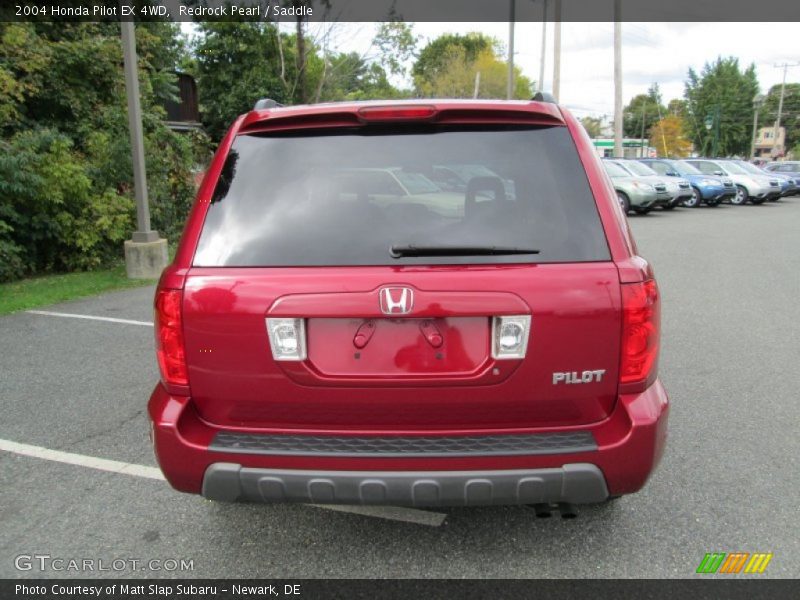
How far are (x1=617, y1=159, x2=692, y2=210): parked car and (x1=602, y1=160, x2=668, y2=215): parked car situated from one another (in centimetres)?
53

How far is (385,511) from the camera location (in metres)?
3.14

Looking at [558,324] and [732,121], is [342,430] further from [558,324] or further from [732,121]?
[732,121]

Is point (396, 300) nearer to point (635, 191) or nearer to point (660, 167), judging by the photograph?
point (635, 191)

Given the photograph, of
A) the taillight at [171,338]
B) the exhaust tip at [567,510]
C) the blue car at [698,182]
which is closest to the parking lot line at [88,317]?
the taillight at [171,338]

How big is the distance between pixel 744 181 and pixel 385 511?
26315 mm

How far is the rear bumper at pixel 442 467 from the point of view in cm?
224

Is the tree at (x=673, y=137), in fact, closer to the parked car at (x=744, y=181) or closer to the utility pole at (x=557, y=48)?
the utility pole at (x=557, y=48)

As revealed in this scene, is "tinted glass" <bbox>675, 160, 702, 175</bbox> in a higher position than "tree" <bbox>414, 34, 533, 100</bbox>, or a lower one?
lower

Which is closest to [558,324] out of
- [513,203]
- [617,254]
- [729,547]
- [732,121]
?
[617,254]

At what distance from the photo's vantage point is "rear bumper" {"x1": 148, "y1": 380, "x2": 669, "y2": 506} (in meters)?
2.24

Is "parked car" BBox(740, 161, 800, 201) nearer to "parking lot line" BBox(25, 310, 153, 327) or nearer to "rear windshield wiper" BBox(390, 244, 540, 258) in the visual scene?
"parking lot line" BBox(25, 310, 153, 327)

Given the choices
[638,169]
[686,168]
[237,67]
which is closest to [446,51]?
[237,67]

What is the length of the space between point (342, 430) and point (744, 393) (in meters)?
3.67

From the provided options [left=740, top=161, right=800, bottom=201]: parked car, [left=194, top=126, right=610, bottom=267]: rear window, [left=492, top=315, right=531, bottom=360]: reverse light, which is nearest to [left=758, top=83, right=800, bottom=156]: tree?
[left=740, top=161, right=800, bottom=201]: parked car
